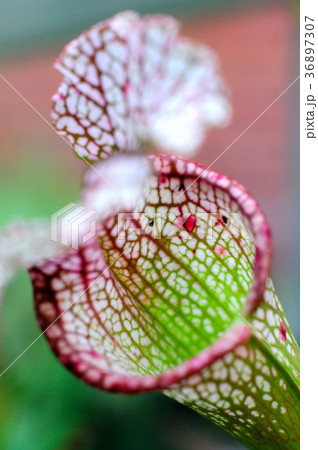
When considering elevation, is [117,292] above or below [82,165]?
below

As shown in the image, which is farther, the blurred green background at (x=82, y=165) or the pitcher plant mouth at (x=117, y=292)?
the blurred green background at (x=82, y=165)

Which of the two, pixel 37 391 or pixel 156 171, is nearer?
pixel 156 171

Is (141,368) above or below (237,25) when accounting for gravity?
below

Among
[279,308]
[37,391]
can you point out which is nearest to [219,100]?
[279,308]

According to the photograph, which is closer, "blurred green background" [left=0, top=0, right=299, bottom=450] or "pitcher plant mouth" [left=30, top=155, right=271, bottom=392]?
"pitcher plant mouth" [left=30, top=155, right=271, bottom=392]
